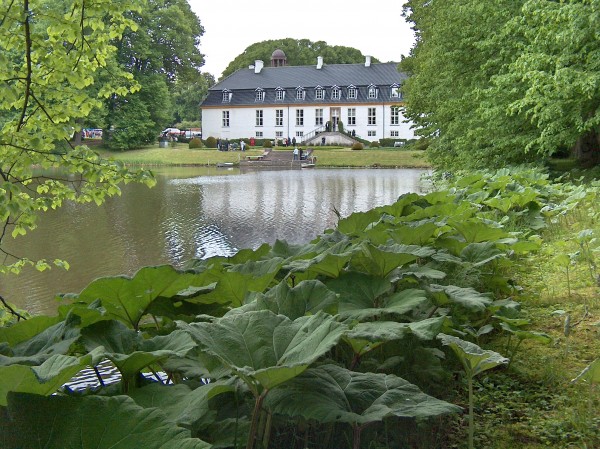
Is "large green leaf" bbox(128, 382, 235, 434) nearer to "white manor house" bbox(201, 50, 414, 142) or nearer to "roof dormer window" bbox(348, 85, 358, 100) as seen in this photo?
"white manor house" bbox(201, 50, 414, 142)

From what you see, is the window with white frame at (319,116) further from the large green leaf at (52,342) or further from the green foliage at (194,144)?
the large green leaf at (52,342)

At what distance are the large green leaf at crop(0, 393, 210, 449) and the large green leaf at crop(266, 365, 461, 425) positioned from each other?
34 centimetres

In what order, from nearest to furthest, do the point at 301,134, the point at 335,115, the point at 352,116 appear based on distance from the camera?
the point at 352,116 < the point at 335,115 < the point at 301,134

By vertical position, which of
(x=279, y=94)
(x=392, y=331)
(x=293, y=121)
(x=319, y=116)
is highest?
(x=279, y=94)

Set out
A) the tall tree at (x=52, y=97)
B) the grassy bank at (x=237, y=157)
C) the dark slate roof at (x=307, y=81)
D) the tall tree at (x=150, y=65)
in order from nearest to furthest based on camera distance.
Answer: the tall tree at (x=52, y=97), the grassy bank at (x=237, y=157), the tall tree at (x=150, y=65), the dark slate roof at (x=307, y=81)

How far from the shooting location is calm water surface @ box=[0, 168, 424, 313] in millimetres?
9430

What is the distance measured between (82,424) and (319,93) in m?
59.3

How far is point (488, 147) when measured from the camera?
14.7 meters

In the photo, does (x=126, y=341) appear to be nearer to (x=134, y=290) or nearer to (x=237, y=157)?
(x=134, y=290)

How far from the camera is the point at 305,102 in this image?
2341 inches

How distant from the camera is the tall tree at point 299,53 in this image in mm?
70375

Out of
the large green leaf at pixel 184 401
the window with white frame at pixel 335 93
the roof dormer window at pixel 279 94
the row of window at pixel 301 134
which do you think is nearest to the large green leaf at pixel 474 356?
the large green leaf at pixel 184 401

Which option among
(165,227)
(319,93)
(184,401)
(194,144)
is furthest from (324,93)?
(184,401)

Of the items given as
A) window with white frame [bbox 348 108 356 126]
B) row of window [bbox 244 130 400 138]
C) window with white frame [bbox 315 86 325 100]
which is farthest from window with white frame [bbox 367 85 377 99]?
window with white frame [bbox 315 86 325 100]
